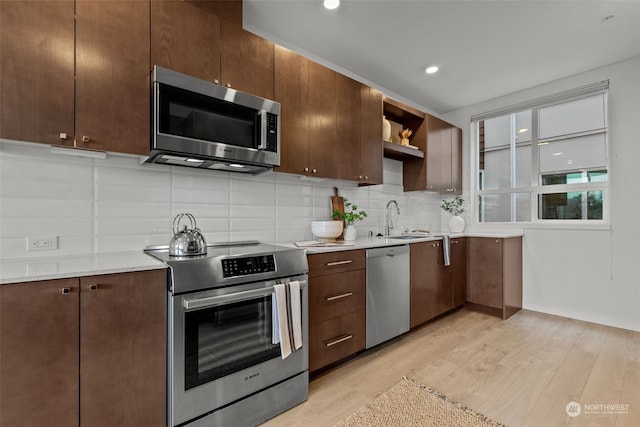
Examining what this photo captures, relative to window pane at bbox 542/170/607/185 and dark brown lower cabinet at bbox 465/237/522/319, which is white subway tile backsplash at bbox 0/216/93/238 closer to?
dark brown lower cabinet at bbox 465/237/522/319

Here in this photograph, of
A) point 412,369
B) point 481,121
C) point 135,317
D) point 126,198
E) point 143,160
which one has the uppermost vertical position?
point 481,121

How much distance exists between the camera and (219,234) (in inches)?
87.7

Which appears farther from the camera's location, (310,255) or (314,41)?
(314,41)

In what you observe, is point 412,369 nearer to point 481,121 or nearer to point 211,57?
point 211,57

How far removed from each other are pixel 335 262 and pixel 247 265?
2.44ft

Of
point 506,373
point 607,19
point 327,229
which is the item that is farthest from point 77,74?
point 607,19

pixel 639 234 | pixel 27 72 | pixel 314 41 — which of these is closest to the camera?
pixel 27 72

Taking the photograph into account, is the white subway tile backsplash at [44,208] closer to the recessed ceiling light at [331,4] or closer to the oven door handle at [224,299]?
A: the oven door handle at [224,299]

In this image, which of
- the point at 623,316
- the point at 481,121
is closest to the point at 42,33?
the point at 481,121

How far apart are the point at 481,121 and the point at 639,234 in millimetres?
2153

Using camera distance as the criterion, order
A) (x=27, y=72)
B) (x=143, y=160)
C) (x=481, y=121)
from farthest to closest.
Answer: (x=481, y=121)
(x=143, y=160)
(x=27, y=72)

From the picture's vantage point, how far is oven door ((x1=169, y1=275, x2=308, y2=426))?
1437 millimetres

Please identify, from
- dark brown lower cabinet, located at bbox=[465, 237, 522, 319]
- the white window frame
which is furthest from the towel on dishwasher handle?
the white window frame

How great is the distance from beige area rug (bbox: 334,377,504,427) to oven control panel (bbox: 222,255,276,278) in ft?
3.10
